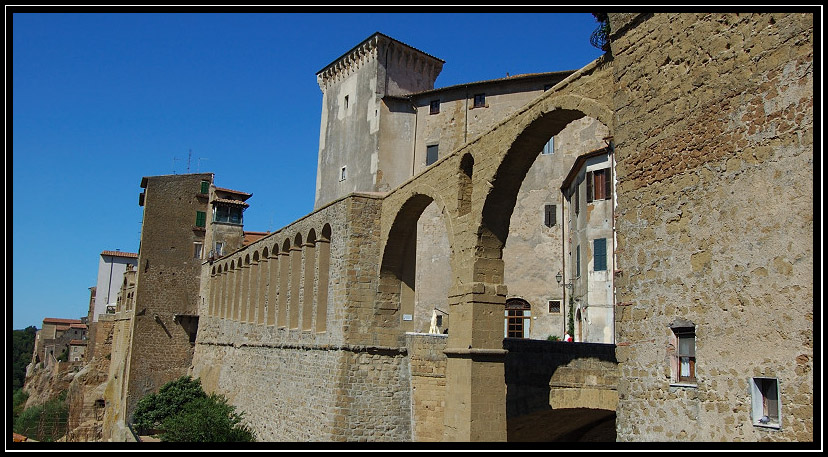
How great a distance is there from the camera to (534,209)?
94.9 feet

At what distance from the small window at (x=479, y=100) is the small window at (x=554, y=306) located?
29.7 ft

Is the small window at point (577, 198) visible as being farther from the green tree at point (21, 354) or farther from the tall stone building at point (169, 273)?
the green tree at point (21, 354)

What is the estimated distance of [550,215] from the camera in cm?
2836

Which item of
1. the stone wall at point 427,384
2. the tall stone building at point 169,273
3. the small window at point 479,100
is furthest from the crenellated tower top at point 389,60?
the stone wall at point 427,384

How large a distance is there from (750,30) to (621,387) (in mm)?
4361

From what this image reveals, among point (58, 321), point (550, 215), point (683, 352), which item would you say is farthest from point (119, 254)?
point (683, 352)

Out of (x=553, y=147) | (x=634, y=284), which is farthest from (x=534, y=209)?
(x=634, y=284)

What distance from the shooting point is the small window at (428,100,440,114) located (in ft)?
104

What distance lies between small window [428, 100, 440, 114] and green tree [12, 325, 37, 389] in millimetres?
76379

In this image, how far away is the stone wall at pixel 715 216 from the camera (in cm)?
663

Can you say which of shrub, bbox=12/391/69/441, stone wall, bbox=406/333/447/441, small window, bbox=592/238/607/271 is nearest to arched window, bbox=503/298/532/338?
small window, bbox=592/238/607/271

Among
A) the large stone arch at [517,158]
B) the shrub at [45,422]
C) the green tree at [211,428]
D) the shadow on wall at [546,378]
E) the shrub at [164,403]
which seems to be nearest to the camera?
the large stone arch at [517,158]

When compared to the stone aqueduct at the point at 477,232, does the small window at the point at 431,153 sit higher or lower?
higher

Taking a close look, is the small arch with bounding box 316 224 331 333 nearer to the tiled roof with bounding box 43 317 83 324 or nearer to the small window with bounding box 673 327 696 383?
the small window with bounding box 673 327 696 383
